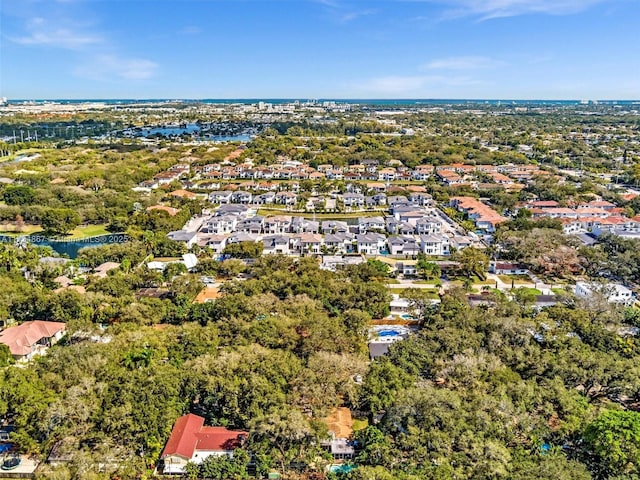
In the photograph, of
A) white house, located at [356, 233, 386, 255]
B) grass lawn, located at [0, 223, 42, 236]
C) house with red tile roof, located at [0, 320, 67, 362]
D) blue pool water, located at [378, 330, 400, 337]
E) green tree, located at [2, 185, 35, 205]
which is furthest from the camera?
green tree, located at [2, 185, 35, 205]

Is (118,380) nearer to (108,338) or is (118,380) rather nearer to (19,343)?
(108,338)

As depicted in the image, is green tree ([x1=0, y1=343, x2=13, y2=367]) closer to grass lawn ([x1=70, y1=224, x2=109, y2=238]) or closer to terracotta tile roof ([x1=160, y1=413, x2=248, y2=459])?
terracotta tile roof ([x1=160, y1=413, x2=248, y2=459])

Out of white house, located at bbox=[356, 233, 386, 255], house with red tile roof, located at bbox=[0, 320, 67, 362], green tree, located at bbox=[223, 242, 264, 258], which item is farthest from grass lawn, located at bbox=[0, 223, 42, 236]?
white house, located at bbox=[356, 233, 386, 255]

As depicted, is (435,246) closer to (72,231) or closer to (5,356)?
(5,356)

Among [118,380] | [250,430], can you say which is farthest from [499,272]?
[118,380]

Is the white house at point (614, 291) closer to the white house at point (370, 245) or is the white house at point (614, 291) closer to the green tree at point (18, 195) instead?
the white house at point (370, 245)

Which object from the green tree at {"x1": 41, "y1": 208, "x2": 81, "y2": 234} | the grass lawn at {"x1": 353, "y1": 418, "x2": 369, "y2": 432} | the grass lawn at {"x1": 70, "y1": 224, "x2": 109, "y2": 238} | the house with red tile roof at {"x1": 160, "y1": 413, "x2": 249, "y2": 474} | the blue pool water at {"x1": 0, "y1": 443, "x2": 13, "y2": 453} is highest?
the green tree at {"x1": 41, "y1": 208, "x2": 81, "y2": 234}

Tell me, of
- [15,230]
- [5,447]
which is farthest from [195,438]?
[15,230]
